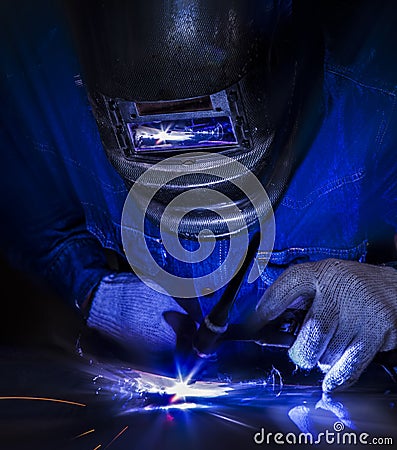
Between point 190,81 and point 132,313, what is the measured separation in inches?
22.3

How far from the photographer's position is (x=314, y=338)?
0.93m

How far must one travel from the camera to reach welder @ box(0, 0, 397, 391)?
83 cm

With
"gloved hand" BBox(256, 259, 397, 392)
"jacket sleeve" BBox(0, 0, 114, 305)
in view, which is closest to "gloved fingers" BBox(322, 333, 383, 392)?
"gloved hand" BBox(256, 259, 397, 392)

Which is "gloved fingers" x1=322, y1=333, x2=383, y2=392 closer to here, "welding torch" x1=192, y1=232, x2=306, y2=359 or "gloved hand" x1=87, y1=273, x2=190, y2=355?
"welding torch" x1=192, y1=232, x2=306, y2=359

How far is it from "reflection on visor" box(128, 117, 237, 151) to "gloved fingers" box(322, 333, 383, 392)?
365mm

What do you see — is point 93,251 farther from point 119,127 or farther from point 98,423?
point 98,423

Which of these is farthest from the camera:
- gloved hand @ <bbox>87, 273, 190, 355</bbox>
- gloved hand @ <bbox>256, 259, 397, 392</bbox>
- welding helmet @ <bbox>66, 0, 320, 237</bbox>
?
gloved hand @ <bbox>87, 273, 190, 355</bbox>

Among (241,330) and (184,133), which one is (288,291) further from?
(184,133)

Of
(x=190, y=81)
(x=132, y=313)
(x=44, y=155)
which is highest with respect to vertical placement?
(x=190, y=81)

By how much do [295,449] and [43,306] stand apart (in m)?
0.99

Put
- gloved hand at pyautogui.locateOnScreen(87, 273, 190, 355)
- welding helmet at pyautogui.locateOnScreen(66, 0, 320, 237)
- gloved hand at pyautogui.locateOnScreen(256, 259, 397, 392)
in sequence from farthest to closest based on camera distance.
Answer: gloved hand at pyautogui.locateOnScreen(87, 273, 190, 355), gloved hand at pyautogui.locateOnScreen(256, 259, 397, 392), welding helmet at pyautogui.locateOnScreen(66, 0, 320, 237)

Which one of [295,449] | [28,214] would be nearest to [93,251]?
[28,214]

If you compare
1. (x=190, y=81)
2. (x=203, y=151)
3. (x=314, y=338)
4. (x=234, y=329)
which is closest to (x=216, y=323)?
(x=234, y=329)

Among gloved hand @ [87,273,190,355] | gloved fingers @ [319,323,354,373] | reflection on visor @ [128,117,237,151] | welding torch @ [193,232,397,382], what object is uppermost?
reflection on visor @ [128,117,237,151]
